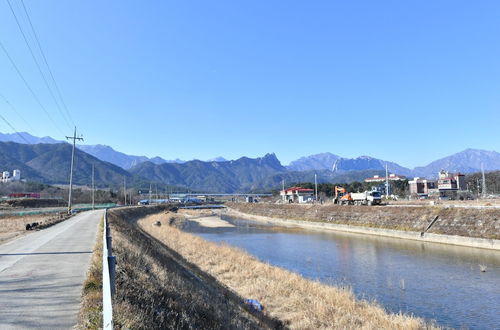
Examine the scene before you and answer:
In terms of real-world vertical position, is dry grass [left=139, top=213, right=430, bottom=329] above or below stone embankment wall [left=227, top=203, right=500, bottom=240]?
below

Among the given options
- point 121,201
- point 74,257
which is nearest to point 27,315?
point 74,257

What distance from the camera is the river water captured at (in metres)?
16.6

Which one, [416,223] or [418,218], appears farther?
[418,218]

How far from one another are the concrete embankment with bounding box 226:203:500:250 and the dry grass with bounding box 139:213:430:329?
25049 millimetres

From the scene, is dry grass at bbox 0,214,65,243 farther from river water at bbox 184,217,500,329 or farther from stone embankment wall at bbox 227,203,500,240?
stone embankment wall at bbox 227,203,500,240

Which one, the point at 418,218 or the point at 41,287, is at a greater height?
the point at 41,287

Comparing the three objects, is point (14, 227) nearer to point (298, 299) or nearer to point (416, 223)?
point (298, 299)

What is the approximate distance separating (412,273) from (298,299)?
513 inches

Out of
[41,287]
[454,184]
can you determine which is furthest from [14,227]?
[454,184]

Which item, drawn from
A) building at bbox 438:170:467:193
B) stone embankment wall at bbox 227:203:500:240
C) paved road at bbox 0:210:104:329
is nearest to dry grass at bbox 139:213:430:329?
paved road at bbox 0:210:104:329

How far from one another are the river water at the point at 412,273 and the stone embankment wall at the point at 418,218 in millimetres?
3188

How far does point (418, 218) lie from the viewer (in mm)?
45656

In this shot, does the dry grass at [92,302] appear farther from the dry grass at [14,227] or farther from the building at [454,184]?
the building at [454,184]

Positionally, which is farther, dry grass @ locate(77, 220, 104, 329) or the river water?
the river water
